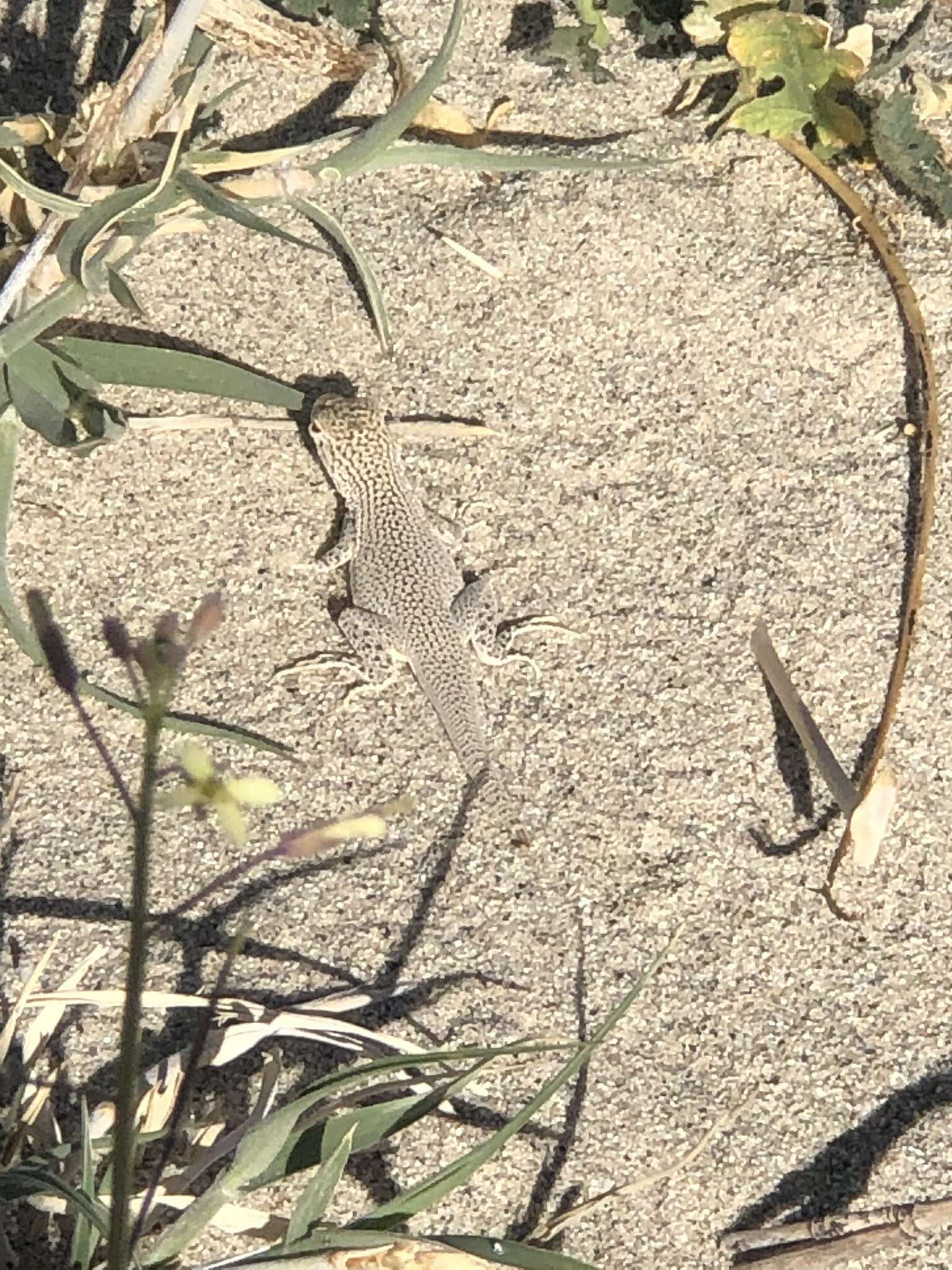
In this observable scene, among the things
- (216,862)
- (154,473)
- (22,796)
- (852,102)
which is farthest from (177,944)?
(852,102)

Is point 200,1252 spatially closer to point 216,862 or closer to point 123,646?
point 216,862

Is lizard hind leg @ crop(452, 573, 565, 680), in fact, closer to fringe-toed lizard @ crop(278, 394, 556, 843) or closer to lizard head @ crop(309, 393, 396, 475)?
fringe-toed lizard @ crop(278, 394, 556, 843)

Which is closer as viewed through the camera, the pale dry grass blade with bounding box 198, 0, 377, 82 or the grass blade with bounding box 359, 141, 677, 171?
the grass blade with bounding box 359, 141, 677, 171

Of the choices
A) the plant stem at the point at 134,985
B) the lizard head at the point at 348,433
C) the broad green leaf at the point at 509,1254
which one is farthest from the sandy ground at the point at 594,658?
the plant stem at the point at 134,985

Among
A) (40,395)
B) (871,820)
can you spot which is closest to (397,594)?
(40,395)

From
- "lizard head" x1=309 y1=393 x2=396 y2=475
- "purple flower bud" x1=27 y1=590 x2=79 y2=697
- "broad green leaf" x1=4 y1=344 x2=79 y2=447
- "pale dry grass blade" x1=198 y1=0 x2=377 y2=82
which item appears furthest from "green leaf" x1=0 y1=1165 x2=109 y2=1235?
"pale dry grass blade" x1=198 y1=0 x2=377 y2=82

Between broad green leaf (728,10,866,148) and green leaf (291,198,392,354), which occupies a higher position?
broad green leaf (728,10,866,148)

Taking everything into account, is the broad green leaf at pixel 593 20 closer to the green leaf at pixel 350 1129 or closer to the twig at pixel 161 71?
the twig at pixel 161 71
